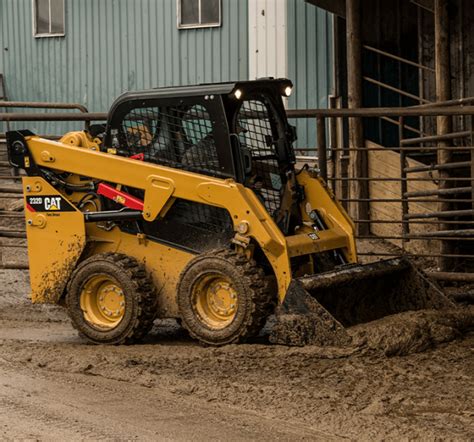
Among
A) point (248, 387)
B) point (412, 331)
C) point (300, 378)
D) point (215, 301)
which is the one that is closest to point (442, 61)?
point (412, 331)

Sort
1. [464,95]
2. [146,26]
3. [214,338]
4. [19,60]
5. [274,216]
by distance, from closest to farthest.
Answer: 1. [214,338]
2. [274,216]
3. [464,95]
4. [146,26]
5. [19,60]

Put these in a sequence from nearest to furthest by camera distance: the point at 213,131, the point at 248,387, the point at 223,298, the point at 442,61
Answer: the point at 248,387
the point at 223,298
the point at 213,131
the point at 442,61

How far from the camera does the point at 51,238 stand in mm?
9781

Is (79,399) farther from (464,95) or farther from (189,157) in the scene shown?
(464,95)

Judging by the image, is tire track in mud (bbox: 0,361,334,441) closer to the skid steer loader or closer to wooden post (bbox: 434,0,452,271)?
the skid steer loader

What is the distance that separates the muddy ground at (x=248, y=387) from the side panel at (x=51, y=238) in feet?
1.53

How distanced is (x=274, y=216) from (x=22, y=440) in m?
3.60

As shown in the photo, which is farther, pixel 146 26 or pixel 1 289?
pixel 146 26

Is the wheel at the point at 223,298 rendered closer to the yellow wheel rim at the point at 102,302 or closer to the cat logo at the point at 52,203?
the yellow wheel rim at the point at 102,302

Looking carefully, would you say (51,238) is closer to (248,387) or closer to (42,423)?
(248,387)

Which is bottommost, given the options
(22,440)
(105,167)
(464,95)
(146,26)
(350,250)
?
(22,440)

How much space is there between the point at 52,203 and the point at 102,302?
89cm

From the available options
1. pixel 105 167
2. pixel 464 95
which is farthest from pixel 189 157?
pixel 464 95

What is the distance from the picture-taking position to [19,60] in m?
21.3
